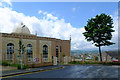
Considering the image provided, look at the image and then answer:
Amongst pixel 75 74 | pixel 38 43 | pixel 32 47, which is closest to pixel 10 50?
pixel 32 47

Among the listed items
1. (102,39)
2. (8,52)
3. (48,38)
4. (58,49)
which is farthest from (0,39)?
(102,39)

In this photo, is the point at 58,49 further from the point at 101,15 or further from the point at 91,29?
the point at 101,15

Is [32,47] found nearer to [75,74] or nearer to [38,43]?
[38,43]

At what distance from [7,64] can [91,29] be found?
2107 cm

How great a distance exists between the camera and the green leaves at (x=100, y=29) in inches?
1134

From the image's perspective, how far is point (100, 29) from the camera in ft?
95.9

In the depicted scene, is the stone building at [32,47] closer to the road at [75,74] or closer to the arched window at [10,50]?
the arched window at [10,50]

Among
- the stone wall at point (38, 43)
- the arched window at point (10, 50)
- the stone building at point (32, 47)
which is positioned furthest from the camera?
the arched window at point (10, 50)

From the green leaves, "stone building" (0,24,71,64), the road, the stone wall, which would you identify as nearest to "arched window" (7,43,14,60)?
"stone building" (0,24,71,64)

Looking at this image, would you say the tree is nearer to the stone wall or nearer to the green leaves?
the green leaves

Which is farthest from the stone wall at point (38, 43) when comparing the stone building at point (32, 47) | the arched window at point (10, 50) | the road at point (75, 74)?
the road at point (75, 74)

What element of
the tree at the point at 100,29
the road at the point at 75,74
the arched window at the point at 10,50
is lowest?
the road at the point at 75,74

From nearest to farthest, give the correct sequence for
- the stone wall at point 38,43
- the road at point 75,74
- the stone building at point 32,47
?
the road at point 75,74, the stone building at point 32,47, the stone wall at point 38,43

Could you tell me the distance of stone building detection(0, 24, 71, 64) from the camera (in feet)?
86.9
